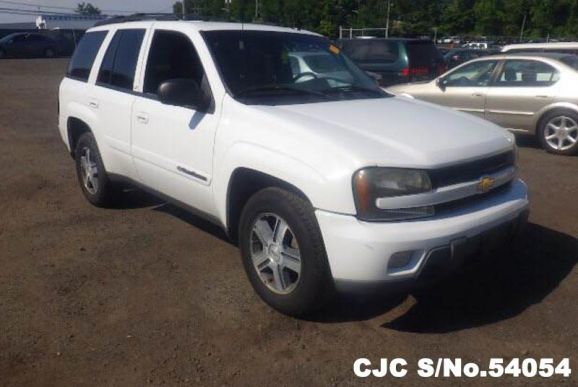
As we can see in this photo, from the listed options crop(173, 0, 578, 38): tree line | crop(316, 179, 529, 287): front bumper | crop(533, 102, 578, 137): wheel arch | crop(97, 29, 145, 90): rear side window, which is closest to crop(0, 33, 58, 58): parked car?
crop(173, 0, 578, 38): tree line

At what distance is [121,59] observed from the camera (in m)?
5.40

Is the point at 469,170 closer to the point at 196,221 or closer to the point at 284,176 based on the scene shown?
the point at 284,176

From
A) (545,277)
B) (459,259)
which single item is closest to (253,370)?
(459,259)

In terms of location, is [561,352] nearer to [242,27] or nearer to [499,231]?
[499,231]

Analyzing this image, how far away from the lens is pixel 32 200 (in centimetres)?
650

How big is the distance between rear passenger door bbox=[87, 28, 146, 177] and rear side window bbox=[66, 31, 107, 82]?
0.31 m

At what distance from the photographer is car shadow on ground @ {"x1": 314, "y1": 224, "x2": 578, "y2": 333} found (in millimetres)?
3865

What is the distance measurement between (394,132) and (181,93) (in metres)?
1.46

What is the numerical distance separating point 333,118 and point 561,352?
1.92 m

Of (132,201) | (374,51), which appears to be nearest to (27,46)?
(374,51)

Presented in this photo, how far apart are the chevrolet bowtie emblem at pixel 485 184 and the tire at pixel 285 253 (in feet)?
3.46

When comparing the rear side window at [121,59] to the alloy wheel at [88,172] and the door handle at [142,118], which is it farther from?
the alloy wheel at [88,172]

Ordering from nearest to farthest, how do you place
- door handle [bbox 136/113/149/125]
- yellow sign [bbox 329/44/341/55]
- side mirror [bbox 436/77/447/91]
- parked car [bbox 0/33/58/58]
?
1. door handle [bbox 136/113/149/125]
2. yellow sign [bbox 329/44/341/55]
3. side mirror [bbox 436/77/447/91]
4. parked car [bbox 0/33/58/58]

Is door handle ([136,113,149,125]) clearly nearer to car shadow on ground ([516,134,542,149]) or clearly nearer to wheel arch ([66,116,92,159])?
wheel arch ([66,116,92,159])
